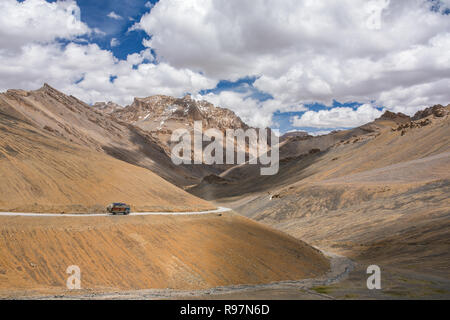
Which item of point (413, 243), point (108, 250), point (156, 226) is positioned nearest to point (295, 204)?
point (413, 243)

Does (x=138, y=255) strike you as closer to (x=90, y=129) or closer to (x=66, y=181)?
(x=66, y=181)

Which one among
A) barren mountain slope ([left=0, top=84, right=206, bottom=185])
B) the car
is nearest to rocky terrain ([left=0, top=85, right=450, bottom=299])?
the car

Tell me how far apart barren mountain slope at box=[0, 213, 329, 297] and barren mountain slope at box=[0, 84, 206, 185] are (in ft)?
237

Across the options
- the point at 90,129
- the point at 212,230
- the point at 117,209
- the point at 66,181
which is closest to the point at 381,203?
the point at 212,230

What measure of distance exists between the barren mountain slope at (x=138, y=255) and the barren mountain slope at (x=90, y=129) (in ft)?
237

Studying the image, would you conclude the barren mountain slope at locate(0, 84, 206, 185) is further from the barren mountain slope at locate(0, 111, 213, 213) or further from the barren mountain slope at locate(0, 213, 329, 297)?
the barren mountain slope at locate(0, 213, 329, 297)

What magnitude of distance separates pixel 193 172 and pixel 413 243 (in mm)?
133405

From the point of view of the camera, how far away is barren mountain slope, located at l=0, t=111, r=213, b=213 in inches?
1012

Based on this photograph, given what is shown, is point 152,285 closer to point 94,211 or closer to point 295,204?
point 94,211

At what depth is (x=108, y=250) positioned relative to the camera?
19.4m

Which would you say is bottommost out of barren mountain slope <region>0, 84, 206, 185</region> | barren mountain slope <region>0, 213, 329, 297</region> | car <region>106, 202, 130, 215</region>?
barren mountain slope <region>0, 213, 329, 297</region>

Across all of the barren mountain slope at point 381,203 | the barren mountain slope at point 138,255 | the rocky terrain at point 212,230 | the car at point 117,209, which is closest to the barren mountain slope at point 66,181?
the rocky terrain at point 212,230

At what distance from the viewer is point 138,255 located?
64.5 feet

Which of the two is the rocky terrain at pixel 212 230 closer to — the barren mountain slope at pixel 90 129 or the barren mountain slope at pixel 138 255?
the barren mountain slope at pixel 138 255
